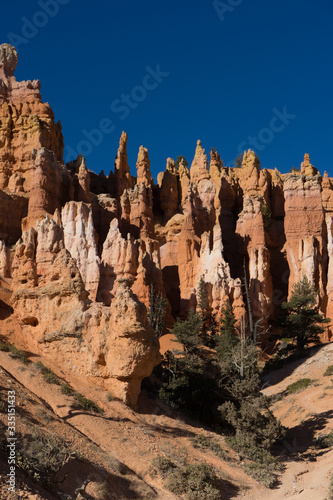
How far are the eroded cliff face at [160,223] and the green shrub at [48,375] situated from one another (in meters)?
9.67

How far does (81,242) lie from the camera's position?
5341 cm

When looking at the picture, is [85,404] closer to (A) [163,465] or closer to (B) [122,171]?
(A) [163,465]

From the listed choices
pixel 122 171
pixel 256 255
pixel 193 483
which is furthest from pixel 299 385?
pixel 122 171

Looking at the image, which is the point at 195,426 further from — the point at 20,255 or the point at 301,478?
the point at 20,255

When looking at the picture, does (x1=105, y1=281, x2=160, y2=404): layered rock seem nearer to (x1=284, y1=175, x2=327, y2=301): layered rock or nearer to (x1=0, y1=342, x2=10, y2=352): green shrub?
(x1=0, y1=342, x2=10, y2=352): green shrub

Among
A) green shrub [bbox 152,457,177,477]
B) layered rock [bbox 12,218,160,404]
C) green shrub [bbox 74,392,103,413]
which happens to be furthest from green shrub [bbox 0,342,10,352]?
green shrub [bbox 152,457,177,477]

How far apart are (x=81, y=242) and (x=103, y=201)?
11.3m

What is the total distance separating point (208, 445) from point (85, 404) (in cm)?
555

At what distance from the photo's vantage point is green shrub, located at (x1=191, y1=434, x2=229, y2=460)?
2181 cm

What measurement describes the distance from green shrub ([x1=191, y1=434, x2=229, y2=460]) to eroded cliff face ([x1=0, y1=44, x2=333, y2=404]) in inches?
579

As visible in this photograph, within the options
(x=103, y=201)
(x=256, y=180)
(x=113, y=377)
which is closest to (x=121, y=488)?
(x=113, y=377)

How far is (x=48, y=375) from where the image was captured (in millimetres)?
22219

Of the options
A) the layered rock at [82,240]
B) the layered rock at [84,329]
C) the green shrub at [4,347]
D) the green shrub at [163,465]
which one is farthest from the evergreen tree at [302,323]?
the green shrub at [4,347]

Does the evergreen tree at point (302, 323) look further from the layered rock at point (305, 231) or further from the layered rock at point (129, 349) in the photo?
the layered rock at point (129, 349)
